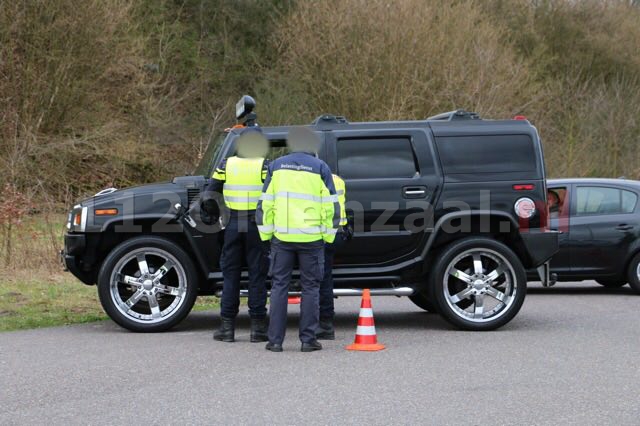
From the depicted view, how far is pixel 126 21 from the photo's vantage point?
90.3 ft

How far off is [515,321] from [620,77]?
30.7m

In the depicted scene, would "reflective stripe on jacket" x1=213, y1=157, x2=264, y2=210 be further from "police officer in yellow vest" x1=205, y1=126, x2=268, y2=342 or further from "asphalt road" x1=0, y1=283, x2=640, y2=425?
"asphalt road" x1=0, y1=283, x2=640, y2=425

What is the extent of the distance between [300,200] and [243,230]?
81 cm

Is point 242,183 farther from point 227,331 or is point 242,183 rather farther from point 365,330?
point 365,330

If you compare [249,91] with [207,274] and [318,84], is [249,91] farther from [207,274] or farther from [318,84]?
[207,274]

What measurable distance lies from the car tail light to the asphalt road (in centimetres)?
113

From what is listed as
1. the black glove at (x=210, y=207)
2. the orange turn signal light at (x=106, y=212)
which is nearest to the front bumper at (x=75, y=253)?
the orange turn signal light at (x=106, y=212)

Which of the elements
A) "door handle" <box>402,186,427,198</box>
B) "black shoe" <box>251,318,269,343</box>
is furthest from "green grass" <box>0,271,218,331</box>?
"door handle" <box>402,186,427,198</box>

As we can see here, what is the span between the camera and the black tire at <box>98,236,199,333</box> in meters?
9.65

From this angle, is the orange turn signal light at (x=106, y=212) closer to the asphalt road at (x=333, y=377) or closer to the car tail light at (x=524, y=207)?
the asphalt road at (x=333, y=377)

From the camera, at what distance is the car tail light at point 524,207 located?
1005 centimetres

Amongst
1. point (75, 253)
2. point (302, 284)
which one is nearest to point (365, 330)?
point (302, 284)

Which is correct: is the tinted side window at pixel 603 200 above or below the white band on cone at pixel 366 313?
above

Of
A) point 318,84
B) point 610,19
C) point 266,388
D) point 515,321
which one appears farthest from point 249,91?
point 266,388
